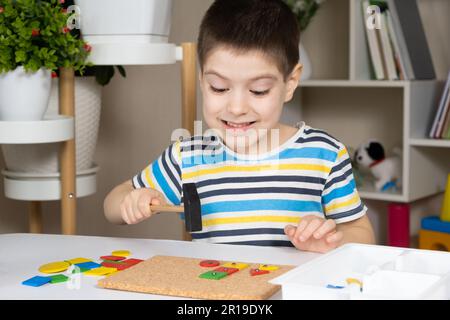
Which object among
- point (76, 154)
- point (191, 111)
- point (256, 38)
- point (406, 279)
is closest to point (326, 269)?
point (406, 279)

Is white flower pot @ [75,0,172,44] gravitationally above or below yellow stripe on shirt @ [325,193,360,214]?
above

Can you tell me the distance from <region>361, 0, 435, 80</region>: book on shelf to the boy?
3.68ft

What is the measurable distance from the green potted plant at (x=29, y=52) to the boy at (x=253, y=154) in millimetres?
333

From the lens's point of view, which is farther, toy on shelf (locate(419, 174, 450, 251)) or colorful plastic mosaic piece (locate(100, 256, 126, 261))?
toy on shelf (locate(419, 174, 450, 251))

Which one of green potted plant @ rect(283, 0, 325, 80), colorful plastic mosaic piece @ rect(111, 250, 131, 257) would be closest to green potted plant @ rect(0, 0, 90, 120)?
colorful plastic mosaic piece @ rect(111, 250, 131, 257)

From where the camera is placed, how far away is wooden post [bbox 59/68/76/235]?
1.55 meters

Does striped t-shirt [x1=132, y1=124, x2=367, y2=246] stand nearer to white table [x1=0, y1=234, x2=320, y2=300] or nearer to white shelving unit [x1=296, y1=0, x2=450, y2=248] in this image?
white table [x1=0, y1=234, x2=320, y2=300]

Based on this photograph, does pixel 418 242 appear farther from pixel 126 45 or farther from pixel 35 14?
pixel 35 14

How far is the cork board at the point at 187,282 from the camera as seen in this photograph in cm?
76

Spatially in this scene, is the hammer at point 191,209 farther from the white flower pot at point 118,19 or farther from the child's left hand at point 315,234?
the white flower pot at point 118,19

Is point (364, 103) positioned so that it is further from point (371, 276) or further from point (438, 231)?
point (371, 276)

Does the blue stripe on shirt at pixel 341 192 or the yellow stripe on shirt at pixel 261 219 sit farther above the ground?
A: the blue stripe on shirt at pixel 341 192

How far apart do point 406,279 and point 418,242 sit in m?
1.86

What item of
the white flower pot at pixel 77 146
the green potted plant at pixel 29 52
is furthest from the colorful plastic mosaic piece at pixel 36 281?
the white flower pot at pixel 77 146
